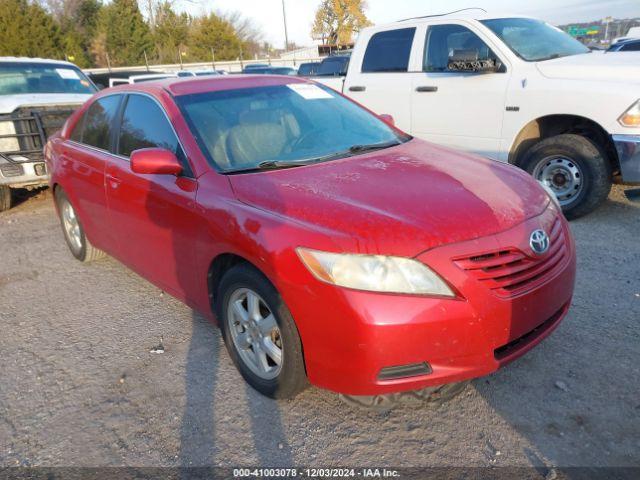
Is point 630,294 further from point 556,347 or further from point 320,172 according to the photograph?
point 320,172

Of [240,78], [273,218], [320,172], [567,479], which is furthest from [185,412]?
[240,78]

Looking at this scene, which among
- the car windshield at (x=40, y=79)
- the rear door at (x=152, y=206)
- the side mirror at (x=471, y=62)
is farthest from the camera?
the car windshield at (x=40, y=79)

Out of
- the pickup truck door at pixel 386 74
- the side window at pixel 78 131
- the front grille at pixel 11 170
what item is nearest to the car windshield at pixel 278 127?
the side window at pixel 78 131

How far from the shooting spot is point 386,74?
21.1ft

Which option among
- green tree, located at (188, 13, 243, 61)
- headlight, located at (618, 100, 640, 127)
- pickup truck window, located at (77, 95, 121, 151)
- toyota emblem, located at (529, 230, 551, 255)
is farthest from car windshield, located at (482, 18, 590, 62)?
green tree, located at (188, 13, 243, 61)

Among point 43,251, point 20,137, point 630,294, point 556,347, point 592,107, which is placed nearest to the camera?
point 556,347

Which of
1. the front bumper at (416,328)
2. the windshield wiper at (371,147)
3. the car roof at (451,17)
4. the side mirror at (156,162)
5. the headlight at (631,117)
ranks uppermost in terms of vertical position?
the car roof at (451,17)

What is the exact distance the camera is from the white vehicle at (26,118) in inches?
247

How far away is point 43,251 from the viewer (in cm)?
529

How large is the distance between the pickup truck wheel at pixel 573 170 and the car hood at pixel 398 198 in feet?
7.80

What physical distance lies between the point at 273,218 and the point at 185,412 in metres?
1.16

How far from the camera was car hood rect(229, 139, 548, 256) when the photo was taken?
2.23 meters

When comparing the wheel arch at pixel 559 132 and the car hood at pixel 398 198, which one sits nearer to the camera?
the car hood at pixel 398 198

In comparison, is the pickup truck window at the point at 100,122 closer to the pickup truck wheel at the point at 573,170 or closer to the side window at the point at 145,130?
the side window at the point at 145,130
